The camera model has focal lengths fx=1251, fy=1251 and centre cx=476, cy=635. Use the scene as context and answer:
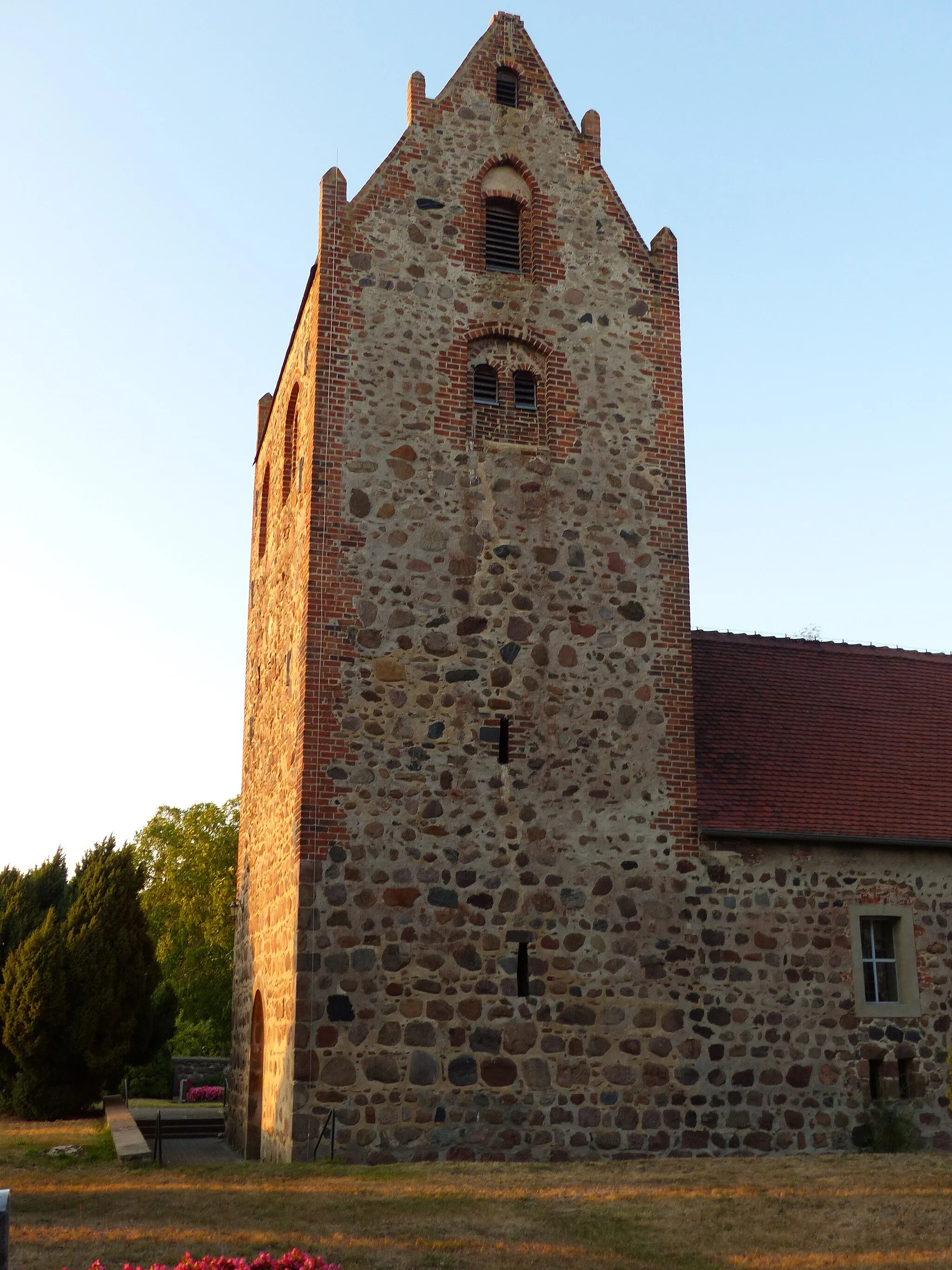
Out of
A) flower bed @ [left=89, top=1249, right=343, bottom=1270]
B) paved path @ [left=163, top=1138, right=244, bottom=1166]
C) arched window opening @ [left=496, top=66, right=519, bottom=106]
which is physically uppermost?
arched window opening @ [left=496, top=66, right=519, bottom=106]

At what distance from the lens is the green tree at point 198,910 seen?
141ft

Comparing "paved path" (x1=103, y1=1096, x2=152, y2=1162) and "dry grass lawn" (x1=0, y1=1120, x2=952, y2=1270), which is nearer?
"dry grass lawn" (x1=0, y1=1120, x2=952, y2=1270)

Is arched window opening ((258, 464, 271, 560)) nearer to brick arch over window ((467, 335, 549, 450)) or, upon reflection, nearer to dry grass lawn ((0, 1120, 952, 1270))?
brick arch over window ((467, 335, 549, 450))

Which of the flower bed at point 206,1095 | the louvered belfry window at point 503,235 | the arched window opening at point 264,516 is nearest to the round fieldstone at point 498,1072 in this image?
the arched window opening at point 264,516

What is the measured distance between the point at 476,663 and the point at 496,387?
3749 millimetres

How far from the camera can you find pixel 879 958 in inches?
610

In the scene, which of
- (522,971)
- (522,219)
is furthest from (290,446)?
(522,971)

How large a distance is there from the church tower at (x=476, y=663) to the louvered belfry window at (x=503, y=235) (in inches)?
1.7

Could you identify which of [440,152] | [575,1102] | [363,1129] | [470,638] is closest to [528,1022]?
[575,1102]

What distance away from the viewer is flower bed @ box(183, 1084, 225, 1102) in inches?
1100

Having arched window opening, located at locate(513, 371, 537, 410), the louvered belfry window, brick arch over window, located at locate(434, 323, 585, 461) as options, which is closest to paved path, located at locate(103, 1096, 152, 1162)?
brick arch over window, located at locate(434, 323, 585, 461)

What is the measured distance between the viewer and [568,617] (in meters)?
15.4

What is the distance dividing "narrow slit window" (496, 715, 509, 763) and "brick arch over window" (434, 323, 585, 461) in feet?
11.4

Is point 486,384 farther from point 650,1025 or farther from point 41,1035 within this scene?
point 41,1035
